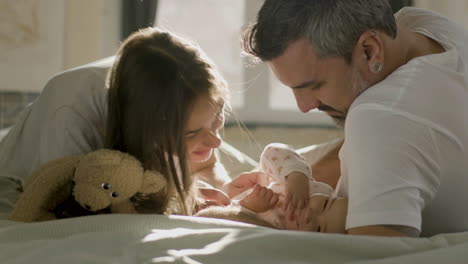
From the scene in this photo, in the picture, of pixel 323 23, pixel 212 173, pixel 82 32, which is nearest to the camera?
pixel 323 23

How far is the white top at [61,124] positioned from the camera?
70.7 inches

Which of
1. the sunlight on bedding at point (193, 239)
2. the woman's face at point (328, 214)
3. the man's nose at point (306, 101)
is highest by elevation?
the man's nose at point (306, 101)

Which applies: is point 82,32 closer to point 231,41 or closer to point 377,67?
point 231,41

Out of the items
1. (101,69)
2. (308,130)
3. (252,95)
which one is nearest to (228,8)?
(252,95)

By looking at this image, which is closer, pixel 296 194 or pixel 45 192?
A: pixel 45 192

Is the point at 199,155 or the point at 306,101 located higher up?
the point at 306,101

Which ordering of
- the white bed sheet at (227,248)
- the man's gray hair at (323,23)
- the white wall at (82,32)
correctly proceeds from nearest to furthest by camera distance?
the white bed sheet at (227,248) < the man's gray hair at (323,23) < the white wall at (82,32)

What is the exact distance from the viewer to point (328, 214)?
5.13 ft

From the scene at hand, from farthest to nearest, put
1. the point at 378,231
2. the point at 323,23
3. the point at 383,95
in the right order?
1. the point at 323,23
2. the point at 383,95
3. the point at 378,231

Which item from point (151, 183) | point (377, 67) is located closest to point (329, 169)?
point (377, 67)

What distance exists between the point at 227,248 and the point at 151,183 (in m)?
0.49

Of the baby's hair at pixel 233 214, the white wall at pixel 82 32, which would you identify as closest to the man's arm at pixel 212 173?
the baby's hair at pixel 233 214

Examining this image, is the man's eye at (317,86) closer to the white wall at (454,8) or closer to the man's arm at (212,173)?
the man's arm at (212,173)

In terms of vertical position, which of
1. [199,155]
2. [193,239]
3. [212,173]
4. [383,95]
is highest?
[383,95]
